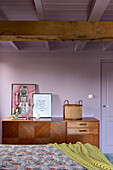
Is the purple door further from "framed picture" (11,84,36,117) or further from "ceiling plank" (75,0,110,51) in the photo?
"ceiling plank" (75,0,110,51)

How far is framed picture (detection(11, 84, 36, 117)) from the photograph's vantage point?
444 cm

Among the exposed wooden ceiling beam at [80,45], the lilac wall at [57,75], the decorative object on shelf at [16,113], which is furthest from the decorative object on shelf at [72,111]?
the exposed wooden ceiling beam at [80,45]

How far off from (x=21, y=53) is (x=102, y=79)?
208cm

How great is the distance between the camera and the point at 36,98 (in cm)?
443

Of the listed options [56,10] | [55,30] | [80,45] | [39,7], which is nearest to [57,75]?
[80,45]

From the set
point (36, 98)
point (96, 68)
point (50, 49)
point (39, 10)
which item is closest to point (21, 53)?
point (50, 49)

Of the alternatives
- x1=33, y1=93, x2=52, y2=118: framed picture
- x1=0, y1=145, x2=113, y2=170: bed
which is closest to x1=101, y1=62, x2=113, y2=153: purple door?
x1=33, y1=93, x2=52, y2=118: framed picture

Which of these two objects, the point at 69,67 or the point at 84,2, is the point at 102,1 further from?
the point at 69,67

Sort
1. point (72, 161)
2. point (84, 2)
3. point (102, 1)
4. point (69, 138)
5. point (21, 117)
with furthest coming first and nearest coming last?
1. point (21, 117)
2. point (69, 138)
3. point (84, 2)
4. point (102, 1)
5. point (72, 161)

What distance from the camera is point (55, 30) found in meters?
2.37

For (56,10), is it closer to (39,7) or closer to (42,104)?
(39,7)

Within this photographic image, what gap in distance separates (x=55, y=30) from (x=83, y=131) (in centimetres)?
235

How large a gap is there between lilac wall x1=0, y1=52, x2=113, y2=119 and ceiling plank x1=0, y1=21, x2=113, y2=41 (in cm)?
213

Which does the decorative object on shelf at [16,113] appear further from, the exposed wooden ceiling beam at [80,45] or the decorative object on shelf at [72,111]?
the exposed wooden ceiling beam at [80,45]
